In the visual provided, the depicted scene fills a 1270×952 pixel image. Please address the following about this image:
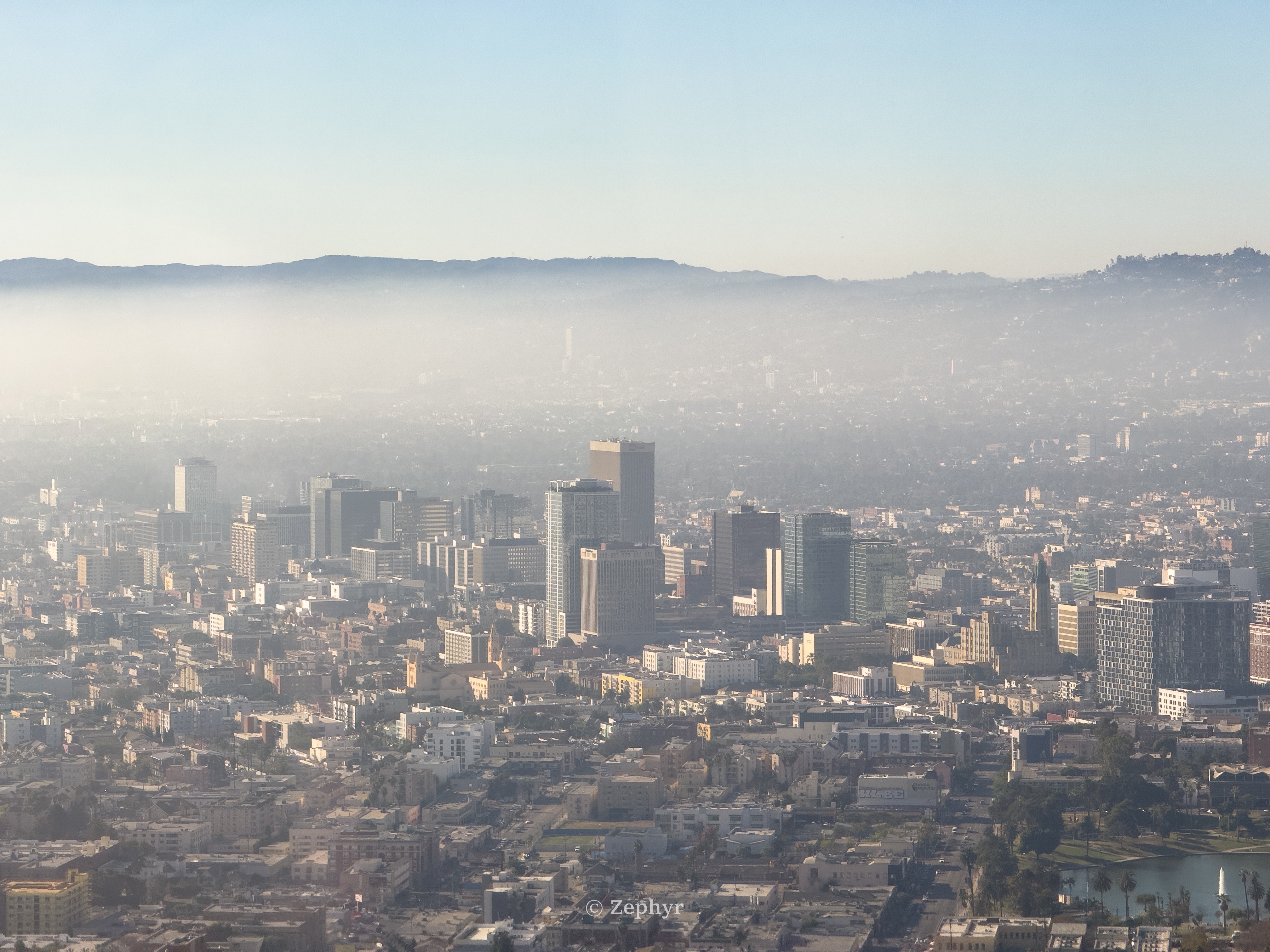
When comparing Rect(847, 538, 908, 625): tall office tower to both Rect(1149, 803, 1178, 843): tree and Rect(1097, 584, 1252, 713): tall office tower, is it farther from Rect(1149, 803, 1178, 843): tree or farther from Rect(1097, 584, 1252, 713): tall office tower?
Rect(1149, 803, 1178, 843): tree

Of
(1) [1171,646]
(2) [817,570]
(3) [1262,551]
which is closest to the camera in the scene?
(1) [1171,646]

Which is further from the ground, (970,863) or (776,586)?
(776,586)


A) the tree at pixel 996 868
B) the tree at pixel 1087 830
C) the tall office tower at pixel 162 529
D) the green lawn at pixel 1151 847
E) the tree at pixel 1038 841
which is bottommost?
the green lawn at pixel 1151 847

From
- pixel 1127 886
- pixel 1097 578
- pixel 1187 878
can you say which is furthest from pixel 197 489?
pixel 1127 886

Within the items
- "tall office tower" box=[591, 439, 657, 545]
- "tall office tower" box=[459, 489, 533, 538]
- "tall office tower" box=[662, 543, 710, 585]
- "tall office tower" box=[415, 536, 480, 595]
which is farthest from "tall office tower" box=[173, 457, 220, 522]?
"tall office tower" box=[662, 543, 710, 585]

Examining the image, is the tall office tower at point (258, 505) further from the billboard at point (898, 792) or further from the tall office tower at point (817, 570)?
the billboard at point (898, 792)

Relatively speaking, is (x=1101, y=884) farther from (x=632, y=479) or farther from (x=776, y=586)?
(x=632, y=479)

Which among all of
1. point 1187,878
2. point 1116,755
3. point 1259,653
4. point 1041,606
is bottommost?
point 1187,878

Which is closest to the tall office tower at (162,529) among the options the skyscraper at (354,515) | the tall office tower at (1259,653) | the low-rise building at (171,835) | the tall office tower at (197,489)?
the tall office tower at (197,489)
